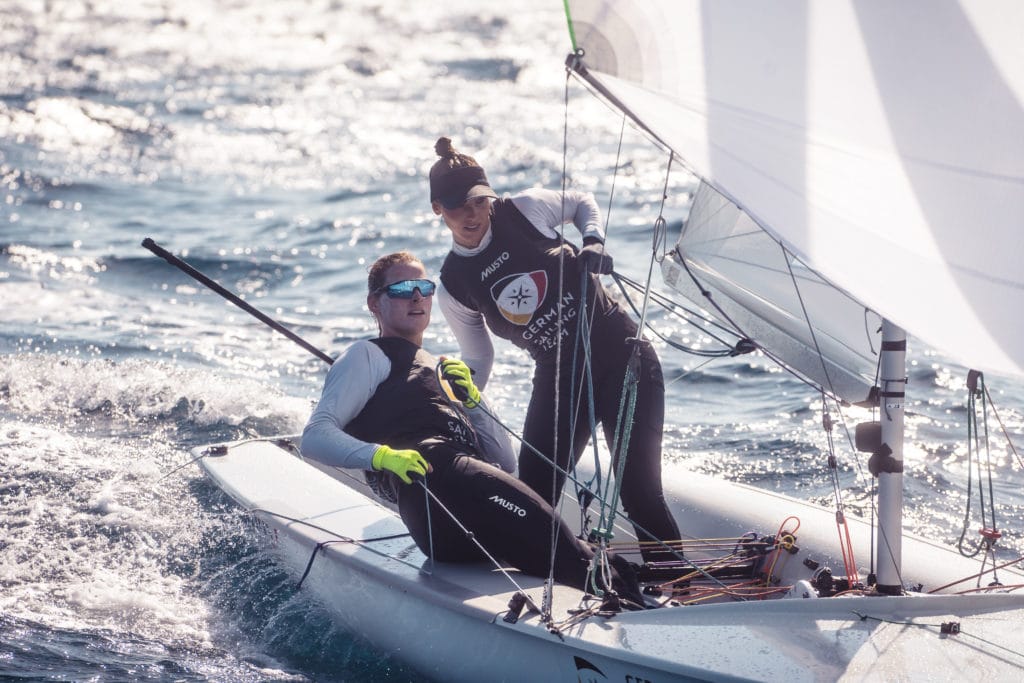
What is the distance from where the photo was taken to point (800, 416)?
5.18 m

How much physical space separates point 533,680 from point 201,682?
0.86 m

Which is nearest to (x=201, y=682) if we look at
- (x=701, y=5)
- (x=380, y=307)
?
(x=380, y=307)

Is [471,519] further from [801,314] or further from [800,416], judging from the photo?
[800,416]

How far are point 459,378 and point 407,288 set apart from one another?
294 millimetres

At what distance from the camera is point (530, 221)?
3.22 metres

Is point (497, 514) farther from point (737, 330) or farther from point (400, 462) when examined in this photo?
point (737, 330)

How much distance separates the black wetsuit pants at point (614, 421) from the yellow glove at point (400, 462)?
1.55 ft

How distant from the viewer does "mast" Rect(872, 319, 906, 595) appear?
2523 millimetres

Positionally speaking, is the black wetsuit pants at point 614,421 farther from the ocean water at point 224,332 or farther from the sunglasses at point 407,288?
the ocean water at point 224,332

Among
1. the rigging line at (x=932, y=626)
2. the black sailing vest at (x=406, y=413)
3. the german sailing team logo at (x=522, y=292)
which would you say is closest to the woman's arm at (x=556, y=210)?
the german sailing team logo at (x=522, y=292)

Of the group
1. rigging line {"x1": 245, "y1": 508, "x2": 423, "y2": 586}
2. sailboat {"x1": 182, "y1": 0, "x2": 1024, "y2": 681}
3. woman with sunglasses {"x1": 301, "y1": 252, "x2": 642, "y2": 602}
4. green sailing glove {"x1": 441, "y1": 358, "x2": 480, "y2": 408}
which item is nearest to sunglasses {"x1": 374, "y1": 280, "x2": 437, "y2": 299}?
woman with sunglasses {"x1": 301, "y1": 252, "x2": 642, "y2": 602}

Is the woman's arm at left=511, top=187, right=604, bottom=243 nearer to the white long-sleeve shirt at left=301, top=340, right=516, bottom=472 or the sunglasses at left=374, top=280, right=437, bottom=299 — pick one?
the sunglasses at left=374, top=280, right=437, bottom=299

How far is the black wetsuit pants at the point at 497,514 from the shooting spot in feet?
9.34

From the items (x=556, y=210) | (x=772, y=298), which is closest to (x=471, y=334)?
(x=556, y=210)
